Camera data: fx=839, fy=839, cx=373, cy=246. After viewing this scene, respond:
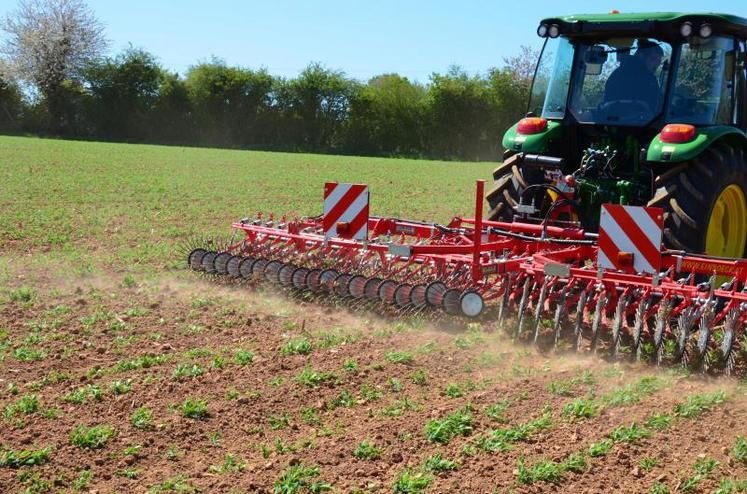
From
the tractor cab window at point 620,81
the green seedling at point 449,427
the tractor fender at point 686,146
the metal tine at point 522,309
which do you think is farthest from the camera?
the tractor cab window at point 620,81

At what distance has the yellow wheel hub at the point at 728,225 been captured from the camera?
246 inches

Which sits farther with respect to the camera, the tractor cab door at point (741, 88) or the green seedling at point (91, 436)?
the tractor cab door at point (741, 88)

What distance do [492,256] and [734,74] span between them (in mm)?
2417

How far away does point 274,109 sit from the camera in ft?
138

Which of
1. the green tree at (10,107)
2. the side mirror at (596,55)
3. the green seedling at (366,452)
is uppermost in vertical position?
the green tree at (10,107)

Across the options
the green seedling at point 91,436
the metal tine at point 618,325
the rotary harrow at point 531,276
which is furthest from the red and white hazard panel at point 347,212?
the green seedling at point 91,436

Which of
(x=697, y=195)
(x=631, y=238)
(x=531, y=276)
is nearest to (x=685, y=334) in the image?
(x=631, y=238)

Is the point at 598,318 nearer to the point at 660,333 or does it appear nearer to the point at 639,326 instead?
the point at 639,326

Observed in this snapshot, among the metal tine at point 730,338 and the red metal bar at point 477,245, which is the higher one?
the red metal bar at point 477,245

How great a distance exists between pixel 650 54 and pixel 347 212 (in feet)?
8.65

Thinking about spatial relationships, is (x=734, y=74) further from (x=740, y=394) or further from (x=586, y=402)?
(x=586, y=402)

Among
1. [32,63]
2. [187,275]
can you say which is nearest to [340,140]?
[32,63]

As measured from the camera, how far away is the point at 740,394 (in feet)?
14.4

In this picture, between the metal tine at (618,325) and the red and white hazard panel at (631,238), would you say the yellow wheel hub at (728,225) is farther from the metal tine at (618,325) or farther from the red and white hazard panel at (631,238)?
the metal tine at (618,325)
